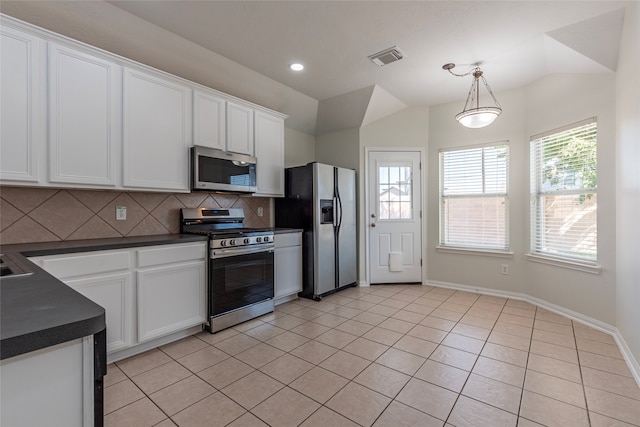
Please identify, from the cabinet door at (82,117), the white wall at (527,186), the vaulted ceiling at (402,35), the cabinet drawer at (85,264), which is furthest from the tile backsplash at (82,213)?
the white wall at (527,186)

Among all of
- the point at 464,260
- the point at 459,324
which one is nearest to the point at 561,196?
the point at 464,260

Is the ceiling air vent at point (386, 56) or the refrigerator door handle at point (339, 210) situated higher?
the ceiling air vent at point (386, 56)

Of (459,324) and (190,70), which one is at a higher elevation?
(190,70)

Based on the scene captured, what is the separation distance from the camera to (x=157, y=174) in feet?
8.73

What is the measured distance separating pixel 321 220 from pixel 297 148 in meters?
1.42

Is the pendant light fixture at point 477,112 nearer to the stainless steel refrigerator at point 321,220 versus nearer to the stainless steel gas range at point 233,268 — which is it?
the stainless steel refrigerator at point 321,220

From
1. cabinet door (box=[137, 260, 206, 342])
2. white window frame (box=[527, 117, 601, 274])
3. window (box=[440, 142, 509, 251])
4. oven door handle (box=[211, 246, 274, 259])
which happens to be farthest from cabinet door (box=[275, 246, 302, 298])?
white window frame (box=[527, 117, 601, 274])

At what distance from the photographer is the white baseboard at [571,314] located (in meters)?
2.18

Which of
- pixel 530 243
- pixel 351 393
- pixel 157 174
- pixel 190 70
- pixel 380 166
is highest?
pixel 190 70

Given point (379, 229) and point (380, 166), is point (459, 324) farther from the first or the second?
point (380, 166)

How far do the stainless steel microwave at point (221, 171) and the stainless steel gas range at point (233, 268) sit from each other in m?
0.42

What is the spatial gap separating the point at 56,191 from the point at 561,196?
4752 millimetres

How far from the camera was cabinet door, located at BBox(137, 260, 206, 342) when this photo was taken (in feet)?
7.63

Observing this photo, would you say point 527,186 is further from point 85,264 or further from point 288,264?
point 85,264
